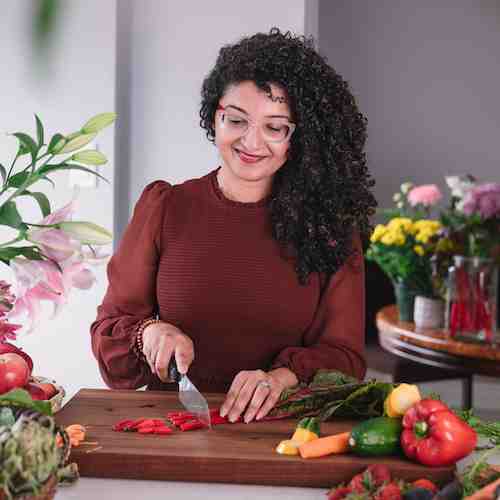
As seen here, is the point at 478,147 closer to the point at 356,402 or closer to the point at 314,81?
the point at 314,81

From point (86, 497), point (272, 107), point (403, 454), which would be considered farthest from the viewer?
point (272, 107)

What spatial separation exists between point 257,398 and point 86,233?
648 mm

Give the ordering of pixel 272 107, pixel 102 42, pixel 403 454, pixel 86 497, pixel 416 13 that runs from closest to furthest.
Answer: pixel 86 497 < pixel 403 454 < pixel 272 107 < pixel 102 42 < pixel 416 13

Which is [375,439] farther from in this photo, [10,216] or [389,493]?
[10,216]

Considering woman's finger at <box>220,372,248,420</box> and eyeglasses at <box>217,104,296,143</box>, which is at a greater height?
eyeglasses at <box>217,104,296,143</box>

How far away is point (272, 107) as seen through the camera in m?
1.81

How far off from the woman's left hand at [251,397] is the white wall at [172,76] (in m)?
1.42

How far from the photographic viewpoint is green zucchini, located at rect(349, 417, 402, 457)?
1302 millimetres

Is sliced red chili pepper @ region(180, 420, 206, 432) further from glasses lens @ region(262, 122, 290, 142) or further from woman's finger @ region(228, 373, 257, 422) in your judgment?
glasses lens @ region(262, 122, 290, 142)

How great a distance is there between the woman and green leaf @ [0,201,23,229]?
0.84 meters

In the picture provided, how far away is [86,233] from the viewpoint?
99 cm

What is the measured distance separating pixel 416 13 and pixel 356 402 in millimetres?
4549

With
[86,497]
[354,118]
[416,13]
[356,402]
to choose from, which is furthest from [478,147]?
[86,497]

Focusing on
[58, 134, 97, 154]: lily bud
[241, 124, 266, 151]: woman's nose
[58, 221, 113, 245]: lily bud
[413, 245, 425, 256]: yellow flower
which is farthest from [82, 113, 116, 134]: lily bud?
[413, 245, 425, 256]: yellow flower
